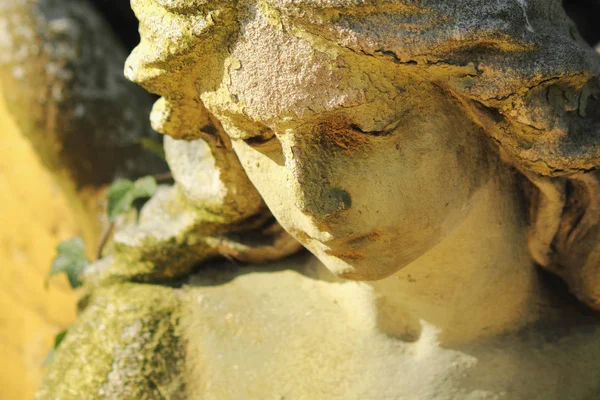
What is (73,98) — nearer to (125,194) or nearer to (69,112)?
(69,112)

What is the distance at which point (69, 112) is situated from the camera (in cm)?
192

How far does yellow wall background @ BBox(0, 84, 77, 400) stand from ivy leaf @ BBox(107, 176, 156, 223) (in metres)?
0.80

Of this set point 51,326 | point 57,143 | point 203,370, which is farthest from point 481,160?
point 51,326

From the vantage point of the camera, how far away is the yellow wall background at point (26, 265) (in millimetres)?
2223

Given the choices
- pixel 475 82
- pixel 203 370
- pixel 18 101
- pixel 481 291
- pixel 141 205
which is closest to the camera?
pixel 475 82

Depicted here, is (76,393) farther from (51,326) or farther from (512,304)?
(51,326)

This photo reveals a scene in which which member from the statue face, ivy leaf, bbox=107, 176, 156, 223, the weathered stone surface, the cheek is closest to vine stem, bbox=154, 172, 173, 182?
ivy leaf, bbox=107, 176, 156, 223

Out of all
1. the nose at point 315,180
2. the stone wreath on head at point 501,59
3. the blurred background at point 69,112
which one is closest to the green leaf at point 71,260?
the blurred background at point 69,112

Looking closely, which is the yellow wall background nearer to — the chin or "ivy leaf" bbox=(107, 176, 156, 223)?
"ivy leaf" bbox=(107, 176, 156, 223)

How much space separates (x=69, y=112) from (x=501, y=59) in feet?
4.87

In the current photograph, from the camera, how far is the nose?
74 cm

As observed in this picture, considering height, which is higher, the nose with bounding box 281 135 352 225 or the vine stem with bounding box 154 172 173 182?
the nose with bounding box 281 135 352 225

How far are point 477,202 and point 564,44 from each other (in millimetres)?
238

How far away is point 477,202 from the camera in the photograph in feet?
2.92
